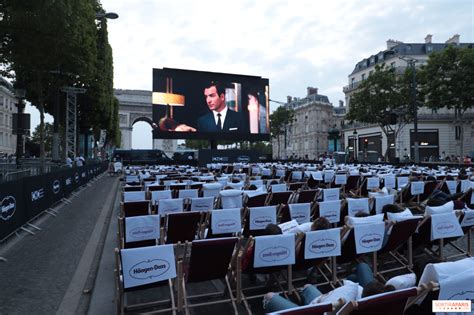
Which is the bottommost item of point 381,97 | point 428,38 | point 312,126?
point 381,97

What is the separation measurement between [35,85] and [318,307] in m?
22.7

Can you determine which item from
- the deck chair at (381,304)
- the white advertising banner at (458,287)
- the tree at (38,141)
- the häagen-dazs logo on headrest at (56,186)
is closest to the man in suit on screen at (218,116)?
the häagen-dazs logo on headrest at (56,186)

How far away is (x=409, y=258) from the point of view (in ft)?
17.6

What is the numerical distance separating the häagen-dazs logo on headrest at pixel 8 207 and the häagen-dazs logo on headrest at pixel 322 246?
612 cm

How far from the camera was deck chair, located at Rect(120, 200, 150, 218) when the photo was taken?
24.2 ft

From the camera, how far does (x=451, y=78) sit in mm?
33875

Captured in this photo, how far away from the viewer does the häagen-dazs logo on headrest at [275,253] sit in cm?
423

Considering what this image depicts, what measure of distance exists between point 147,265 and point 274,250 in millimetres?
1383

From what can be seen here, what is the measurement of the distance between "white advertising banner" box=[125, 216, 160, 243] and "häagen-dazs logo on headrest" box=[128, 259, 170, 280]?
1.87 m

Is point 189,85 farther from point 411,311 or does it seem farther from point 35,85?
point 411,311

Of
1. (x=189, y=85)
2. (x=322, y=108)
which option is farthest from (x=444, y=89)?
(x=322, y=108)

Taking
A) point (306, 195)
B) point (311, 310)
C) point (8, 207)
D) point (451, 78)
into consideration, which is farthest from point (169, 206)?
point (451, 78)

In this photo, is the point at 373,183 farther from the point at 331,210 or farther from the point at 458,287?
the point at 458,287

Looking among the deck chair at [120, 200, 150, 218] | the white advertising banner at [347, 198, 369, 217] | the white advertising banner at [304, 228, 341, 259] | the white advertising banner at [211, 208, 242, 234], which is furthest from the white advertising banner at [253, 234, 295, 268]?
the deck chair at [120, 200, 150, 218]
